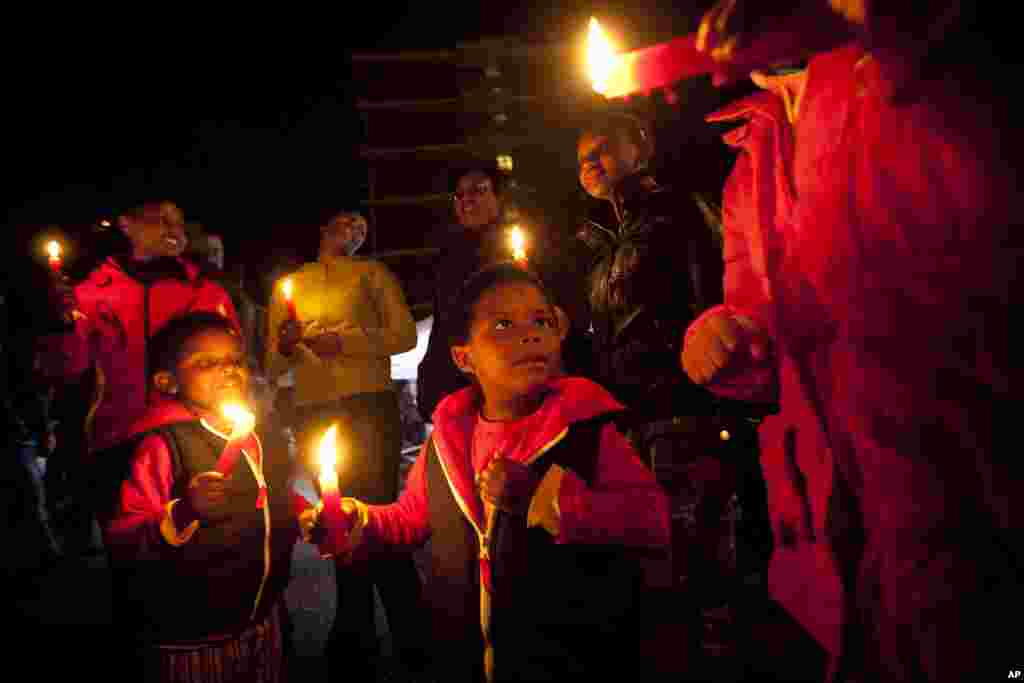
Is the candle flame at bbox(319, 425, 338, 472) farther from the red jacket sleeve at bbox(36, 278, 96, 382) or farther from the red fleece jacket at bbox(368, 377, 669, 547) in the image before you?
the red jacket sleeve at bbox(36, 278, 96, 382)

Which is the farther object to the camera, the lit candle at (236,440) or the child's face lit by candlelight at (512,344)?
the lit candle at (236,440)

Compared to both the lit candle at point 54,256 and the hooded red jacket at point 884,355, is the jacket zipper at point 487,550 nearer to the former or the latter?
the hooded red jacket at point 884,355

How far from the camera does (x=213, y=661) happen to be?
2473 mm

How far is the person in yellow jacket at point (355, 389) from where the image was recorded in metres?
3.51

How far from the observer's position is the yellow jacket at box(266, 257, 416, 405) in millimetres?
3764

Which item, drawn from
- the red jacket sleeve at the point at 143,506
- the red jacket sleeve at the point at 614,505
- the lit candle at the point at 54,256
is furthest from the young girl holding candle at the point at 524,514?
the lit candle at the point at 54,256

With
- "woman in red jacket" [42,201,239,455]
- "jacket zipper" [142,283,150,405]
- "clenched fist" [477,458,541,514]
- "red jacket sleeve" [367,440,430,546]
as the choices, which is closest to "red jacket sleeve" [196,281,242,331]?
"woman in red jacket" [42,201,239,455]

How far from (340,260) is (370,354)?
0.65 metres

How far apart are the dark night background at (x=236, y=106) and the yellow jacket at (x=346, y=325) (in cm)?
330

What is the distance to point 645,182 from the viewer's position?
2951mm

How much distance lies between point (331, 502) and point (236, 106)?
28.2 ft

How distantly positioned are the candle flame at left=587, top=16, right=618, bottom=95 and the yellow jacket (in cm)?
246

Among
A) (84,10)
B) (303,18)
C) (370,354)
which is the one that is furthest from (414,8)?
(370,354)

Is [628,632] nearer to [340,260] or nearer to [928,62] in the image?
[928,62]
